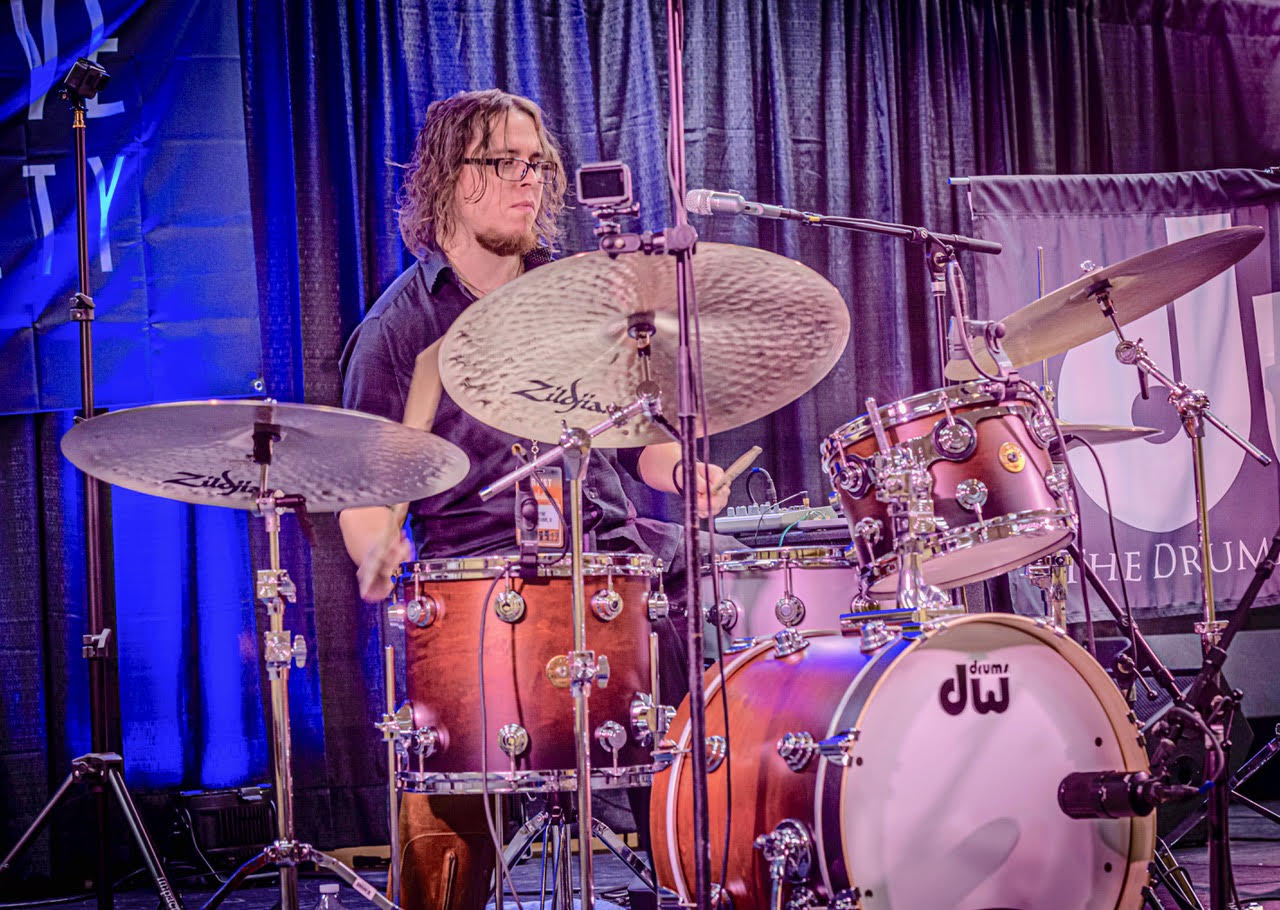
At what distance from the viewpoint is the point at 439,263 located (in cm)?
317

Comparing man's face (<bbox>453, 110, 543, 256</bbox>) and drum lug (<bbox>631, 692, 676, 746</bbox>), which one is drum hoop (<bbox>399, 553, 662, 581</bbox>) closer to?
drum lug (<bbox>631, 692, 676, 746</bbox>)

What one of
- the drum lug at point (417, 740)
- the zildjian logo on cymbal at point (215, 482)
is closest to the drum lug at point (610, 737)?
the drum lug at point (417, 740)

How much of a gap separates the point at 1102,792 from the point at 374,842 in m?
2.58

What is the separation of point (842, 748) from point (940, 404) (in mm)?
741

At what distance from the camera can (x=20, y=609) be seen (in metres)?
4.09

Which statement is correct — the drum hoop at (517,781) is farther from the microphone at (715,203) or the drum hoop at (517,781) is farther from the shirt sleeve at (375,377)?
the microphone at (715,203)

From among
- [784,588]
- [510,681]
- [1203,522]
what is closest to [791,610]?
[784,588]

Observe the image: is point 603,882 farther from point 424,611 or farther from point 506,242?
point 506,242

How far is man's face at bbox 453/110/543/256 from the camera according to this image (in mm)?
3164

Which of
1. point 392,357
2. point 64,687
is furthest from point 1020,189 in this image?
point 64,687

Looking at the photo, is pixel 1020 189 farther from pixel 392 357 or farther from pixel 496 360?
pixel 496 360

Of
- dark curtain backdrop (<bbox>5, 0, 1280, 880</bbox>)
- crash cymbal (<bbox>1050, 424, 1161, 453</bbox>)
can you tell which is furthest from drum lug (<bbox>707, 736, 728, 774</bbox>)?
dark curtain backdrop (<bbox>5, 0, 1280, 880</bbox>)

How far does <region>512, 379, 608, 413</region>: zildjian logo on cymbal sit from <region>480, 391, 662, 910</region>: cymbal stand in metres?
0.08

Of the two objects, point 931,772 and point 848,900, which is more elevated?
point 931,772
